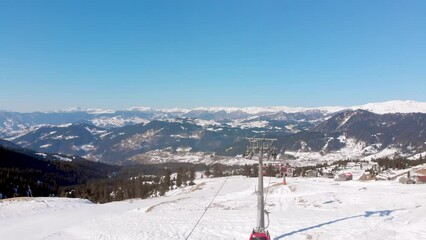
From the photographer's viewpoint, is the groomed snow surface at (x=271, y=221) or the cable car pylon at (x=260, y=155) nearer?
the cable car pylon at (x=260, y=155)

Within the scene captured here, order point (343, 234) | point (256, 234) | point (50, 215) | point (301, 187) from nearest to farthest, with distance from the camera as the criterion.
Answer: point (256, 234)
point (343, 234)
point (50, 215)
point (301, 187)

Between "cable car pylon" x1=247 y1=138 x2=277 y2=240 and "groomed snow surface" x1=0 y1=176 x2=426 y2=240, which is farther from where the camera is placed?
"groomed snow surface" x1=0 y1=176 x2=426 y2=240

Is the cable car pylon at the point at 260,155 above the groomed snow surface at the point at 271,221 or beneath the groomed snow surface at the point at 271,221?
above

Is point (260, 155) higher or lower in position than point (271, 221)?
higher

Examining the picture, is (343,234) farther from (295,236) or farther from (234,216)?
(234,216)

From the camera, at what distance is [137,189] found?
146 meters

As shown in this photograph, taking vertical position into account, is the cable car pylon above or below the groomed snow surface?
above

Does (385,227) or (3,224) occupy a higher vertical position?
(385,227)

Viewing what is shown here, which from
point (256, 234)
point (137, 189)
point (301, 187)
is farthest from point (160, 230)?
point (137, 189)

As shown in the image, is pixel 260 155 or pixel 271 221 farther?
pixel 271 221

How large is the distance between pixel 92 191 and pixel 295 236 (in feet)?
473

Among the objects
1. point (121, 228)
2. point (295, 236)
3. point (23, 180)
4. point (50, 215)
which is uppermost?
point (295, 236)

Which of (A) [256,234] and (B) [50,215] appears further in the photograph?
(B) [50,215]

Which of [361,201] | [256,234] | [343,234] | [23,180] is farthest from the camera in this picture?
[23,180]
